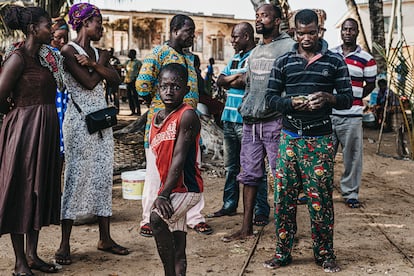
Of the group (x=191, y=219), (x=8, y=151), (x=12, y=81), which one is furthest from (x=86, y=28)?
(x=191, y=219)

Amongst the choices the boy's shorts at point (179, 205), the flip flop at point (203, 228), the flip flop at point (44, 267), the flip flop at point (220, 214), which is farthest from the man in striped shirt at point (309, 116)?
the flip flop at point (44, 267)

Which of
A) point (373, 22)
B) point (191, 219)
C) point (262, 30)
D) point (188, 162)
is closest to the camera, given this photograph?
point (188, 162)

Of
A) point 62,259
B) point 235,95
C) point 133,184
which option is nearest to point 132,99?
point 133,184

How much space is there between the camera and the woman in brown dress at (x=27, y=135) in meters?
3.67

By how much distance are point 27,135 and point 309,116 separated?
6.59 feet

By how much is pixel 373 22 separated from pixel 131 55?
6907 millimetres

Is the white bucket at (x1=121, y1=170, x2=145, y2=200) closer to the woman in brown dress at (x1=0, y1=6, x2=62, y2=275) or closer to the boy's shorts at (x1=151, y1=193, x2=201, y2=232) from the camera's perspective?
the woman in brown dress at (x1=0, y1=6, x2=62, y2=275)

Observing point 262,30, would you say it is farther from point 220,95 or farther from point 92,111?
point 220,95

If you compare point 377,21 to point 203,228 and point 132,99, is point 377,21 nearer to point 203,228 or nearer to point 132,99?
point 132,99

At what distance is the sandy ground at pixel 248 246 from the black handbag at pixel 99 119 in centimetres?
105

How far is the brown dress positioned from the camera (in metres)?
3.68

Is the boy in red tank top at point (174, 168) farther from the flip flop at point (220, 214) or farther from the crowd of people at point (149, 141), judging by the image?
the flip flop at point (220, 214)

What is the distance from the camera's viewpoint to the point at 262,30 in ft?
15.1

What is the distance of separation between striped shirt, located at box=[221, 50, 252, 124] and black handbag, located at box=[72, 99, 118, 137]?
4.33 ft
